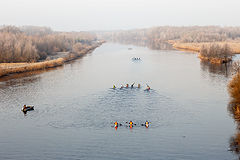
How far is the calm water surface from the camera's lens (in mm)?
24469

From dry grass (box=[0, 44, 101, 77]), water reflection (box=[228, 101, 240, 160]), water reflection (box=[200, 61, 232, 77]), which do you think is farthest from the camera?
dry grass (box=[0, 44, 101, 77])

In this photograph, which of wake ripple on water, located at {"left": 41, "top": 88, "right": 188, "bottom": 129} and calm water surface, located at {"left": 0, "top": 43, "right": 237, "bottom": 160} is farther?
wake ripple on water, located at {"left": 41, "top": 88, "right": 188, "bottom": 129}

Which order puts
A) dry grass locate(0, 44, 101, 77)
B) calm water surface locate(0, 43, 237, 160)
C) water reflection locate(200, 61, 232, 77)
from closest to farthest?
1. calm water surface locate(0, 43, 237, 160)
2. water reflection locate(200, 61, 232, 77)
3. dry grass locate(0, 44, 101, 77)

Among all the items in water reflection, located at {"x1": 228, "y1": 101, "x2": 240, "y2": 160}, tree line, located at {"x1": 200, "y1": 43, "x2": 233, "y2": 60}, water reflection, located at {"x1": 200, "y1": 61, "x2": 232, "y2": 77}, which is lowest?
water reflection, located at {"x1": 228, "y1": 101, "x2": 240, "y2": 160}

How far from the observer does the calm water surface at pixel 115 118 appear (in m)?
24.5

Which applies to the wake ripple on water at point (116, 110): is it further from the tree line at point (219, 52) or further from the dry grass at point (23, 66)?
the tree line at point (219, 52)

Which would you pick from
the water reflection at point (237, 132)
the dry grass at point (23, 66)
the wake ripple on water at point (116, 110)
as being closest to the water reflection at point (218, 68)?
the water reflection at point (237, 132)

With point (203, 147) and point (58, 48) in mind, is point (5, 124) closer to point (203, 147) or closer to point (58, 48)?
point (203, 147)

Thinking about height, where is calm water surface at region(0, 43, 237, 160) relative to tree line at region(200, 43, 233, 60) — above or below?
below

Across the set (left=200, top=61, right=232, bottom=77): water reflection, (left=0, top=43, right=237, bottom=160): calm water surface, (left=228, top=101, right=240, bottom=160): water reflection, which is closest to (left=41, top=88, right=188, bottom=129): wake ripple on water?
(left=0, top=43, right=237, bottom=160): calm water surface

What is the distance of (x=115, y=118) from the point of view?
3195cm

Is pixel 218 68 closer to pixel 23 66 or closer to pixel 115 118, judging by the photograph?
pixel 115 118

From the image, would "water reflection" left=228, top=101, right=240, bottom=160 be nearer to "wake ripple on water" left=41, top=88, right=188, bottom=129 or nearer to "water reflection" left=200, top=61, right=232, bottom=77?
"wake ripple on water" left=41, top=88, right=188, bottom=129

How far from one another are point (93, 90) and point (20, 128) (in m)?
16.9
